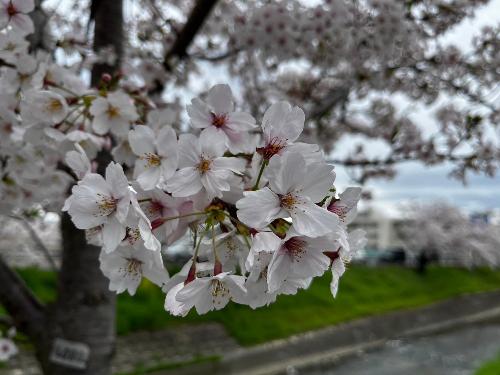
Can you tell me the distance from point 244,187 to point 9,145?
108cm

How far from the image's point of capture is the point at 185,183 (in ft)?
3.32

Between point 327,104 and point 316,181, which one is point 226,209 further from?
point 327,104

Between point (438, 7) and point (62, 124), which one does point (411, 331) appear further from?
point (62, 124)

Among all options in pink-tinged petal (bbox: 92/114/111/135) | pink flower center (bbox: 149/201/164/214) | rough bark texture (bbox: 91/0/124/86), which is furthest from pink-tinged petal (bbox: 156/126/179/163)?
rough bark texture (bbox: 91/0/124/86)

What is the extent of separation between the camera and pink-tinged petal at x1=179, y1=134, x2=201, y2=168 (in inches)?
40.9

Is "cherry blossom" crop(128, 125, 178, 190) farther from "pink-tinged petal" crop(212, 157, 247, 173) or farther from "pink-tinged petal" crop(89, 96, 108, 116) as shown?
"pink-tinged petal" crop(89, 96, 108, 116)

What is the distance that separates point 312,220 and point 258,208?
0.34 ft

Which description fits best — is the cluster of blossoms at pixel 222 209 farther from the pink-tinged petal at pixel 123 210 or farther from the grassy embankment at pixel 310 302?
the grassy embankment at pixel 310 302

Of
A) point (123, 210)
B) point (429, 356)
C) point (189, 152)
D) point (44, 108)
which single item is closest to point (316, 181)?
Result: point (189, 152)

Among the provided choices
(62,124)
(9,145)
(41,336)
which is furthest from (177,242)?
(41,336)

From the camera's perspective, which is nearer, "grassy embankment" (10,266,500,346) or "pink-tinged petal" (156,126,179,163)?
"pink-tinged petal" (156,126,179,163)

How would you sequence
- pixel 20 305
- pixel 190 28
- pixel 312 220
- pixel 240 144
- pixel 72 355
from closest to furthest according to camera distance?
pixel 312 220 → pixel 240 144 → pixel 72 355 → pixel 20 305 → pixel 190 28

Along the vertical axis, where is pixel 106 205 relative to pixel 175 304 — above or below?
above

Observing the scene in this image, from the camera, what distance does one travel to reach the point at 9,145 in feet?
5.70
